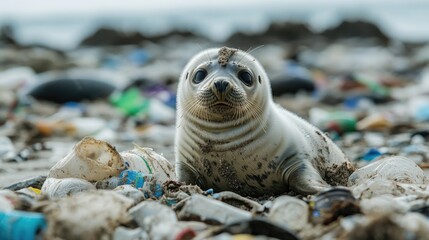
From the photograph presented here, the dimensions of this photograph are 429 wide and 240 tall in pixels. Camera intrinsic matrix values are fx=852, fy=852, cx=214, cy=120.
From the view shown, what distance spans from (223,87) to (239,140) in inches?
17.5

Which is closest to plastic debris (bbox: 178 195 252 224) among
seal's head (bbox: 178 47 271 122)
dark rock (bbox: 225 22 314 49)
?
seal's head (bbox: 178 47 271 122)

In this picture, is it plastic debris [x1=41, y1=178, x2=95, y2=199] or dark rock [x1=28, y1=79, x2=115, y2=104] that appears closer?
plastic debris [x1=41, y1=178, x2=95, y2=199]

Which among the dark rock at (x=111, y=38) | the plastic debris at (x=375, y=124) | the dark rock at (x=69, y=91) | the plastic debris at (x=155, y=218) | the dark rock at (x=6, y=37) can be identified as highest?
the plastic debris at (x=155, y=218)

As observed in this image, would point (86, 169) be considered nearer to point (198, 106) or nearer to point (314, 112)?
point (198, 106)

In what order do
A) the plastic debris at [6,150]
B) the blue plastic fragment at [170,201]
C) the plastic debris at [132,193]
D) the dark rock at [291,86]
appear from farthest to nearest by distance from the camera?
the dark rock at [291,86], the plastic debris at [6,150], the blue plastic fragment at [170,201], the plastic debris at [132,193]

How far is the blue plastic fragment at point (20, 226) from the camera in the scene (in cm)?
371

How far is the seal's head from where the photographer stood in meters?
5.35

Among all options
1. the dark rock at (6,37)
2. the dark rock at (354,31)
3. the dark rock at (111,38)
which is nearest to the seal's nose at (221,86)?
the dark rock at (6,37)

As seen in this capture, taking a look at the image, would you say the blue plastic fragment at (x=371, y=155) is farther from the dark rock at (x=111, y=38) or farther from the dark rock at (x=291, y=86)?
the dark rock at (x=111, y=38)

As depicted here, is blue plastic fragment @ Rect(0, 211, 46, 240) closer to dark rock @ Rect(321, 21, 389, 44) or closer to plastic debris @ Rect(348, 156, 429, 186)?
plastic debris @ Rect(348, 156, 429, 186)

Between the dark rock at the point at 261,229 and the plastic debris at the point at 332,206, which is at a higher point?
the dark rock at the point at 261,229

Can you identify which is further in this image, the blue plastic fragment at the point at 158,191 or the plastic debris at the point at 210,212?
the blue plastic fragment at the point at 158,191

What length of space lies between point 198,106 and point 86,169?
2.70 ft

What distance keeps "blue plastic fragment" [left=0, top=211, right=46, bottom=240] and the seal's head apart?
1.82 metres
